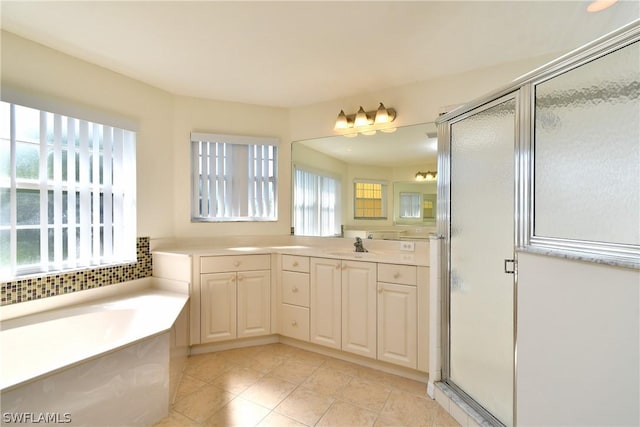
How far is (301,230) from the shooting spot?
310 cm

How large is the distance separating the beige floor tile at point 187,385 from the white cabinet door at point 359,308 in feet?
3.63

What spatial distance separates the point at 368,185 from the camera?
275 centimetres

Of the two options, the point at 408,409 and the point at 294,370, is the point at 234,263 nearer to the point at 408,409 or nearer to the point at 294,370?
the point at 294,370

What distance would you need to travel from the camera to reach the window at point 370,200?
2.68m

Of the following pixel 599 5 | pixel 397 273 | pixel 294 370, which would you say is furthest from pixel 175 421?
A: pixel 599 5

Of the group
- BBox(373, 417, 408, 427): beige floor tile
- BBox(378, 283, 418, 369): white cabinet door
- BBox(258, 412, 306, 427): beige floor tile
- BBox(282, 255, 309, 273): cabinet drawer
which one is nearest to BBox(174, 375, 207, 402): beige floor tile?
BBox(258, 412, 306, 427): beige floor tile

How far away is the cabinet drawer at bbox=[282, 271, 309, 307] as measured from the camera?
2529mm

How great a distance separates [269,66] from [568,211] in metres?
2.10

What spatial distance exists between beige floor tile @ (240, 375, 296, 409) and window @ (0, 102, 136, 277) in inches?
59.6

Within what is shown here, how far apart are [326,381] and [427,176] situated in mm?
1792

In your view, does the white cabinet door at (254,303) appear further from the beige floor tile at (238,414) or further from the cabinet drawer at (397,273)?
the cabinet drawer at (397,273)

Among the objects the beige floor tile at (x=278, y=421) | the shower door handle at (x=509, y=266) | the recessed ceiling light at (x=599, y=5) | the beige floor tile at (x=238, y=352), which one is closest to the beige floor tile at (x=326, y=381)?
the beige floor tile at (x=278, y=421)

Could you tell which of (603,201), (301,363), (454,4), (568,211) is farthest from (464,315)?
(454,4)

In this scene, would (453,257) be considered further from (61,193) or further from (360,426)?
(61,193)
